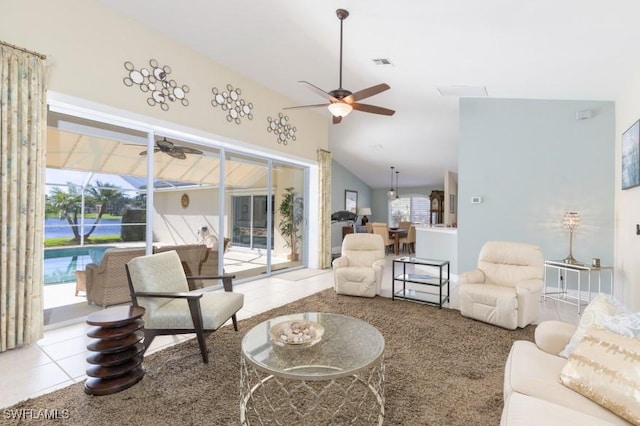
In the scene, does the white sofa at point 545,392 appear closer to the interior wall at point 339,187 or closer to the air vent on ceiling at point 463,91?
the air vent on ceiling at point 463,91

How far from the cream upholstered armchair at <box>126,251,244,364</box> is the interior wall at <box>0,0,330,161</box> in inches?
80.2

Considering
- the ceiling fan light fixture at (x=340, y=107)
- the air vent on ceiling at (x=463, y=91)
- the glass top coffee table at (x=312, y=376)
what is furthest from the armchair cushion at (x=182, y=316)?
the air vent on ceiling at (x=463, y=91)

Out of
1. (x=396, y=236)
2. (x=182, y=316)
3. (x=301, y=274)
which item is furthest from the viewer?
(x=396, y=236)

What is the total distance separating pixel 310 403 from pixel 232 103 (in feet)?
14.5

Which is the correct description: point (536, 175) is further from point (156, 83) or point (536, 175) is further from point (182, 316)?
point (156, 83)

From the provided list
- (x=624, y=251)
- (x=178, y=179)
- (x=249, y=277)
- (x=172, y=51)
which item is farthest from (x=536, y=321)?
(x=172, y=51)

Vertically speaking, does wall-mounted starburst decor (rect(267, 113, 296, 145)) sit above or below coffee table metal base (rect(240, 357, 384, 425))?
above

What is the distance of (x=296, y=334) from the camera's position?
210 cm

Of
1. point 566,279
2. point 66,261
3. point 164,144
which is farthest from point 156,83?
point 566,279

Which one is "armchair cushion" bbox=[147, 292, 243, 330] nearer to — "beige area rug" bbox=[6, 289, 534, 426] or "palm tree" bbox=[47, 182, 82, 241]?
"beige area rug" bbox=[6, 289, 534, 426]

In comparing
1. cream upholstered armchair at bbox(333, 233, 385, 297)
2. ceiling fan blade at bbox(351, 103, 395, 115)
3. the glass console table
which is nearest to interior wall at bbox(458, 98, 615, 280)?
the glass console table

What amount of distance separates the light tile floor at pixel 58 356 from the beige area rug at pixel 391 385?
0.19 m

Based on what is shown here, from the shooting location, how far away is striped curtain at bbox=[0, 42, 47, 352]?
2.74m

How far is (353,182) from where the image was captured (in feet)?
38.2
